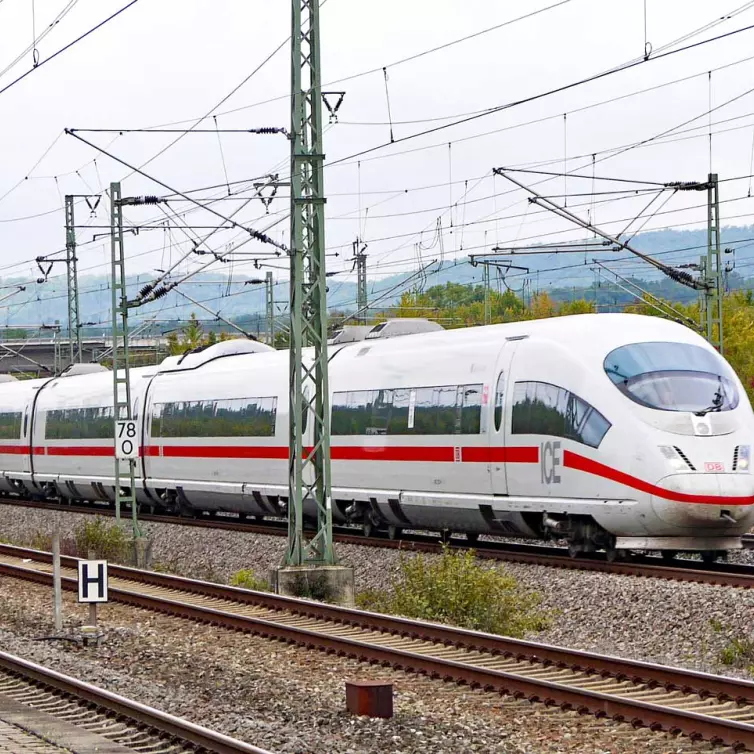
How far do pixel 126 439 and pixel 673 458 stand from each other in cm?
1135

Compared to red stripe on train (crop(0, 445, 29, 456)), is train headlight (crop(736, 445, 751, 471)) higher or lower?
higher

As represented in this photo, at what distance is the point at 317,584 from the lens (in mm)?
18344

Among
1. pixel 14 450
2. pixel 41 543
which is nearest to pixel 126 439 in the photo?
pixel 41 543

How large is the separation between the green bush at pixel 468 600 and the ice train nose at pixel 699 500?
2153 mm

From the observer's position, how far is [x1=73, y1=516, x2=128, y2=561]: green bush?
A: 2638 cm

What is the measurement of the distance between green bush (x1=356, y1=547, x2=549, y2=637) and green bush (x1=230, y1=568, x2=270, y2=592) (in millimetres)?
4039

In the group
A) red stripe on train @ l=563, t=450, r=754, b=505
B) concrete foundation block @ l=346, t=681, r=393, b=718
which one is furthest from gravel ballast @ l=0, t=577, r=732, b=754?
red stripe on train @ l=563, t=450, r=754, b=505

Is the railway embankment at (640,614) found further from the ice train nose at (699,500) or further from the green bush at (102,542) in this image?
the green bush at (102,542)

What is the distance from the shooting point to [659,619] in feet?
48.4

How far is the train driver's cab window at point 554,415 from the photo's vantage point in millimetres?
18156

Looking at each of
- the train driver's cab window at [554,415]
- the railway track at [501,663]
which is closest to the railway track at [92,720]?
the railway track at [501,663]

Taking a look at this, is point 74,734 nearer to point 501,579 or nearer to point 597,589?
point 501,579

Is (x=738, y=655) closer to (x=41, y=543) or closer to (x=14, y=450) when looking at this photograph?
(x=41, y=543)

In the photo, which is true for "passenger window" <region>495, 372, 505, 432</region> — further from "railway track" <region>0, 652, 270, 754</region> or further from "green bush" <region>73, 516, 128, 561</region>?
"green bush" <region>73, 516, 128, 561</region>
